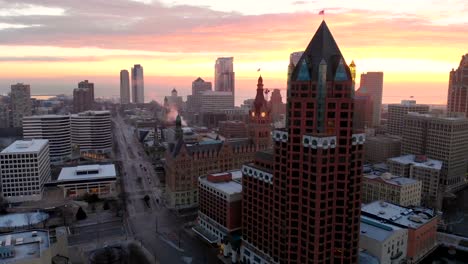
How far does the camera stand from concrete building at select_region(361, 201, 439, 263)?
105m

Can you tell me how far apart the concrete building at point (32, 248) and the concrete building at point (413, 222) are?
86116 millimetres

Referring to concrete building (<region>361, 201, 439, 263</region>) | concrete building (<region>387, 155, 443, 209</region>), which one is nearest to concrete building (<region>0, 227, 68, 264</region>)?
concrete building (<region>361, 201, 439, 263</region>)

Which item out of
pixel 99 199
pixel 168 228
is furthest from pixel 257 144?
pixel 99 199

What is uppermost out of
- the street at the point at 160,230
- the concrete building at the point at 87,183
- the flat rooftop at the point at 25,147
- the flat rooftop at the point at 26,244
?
the flat rooftop at the point at 25,147

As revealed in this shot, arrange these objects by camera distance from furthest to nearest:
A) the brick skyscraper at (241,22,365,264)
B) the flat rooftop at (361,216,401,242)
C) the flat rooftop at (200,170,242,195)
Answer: the flat rooftop at (200,170,242,195) < the flat rooftop at (361,216,401,242) < the brick skyscraper at (241,22,365,264)

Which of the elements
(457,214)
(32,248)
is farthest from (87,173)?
(457,214)

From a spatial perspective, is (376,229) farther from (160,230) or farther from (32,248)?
(32,248)

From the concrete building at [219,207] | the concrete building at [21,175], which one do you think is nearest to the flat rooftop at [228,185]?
the concrete building at [219,207]

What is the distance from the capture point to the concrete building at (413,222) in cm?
10519

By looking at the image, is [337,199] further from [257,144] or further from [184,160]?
[257,144]

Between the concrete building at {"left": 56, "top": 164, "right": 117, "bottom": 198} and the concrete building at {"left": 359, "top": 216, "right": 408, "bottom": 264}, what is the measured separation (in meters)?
106

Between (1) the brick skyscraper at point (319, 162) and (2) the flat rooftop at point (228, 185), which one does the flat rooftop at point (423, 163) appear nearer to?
(2) the flat rooftop at point (228, 185)

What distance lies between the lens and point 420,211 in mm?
117438

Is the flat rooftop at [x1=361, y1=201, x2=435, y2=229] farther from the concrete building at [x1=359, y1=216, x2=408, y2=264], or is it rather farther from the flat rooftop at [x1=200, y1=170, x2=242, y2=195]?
the flat rooftop at [x1=200, y1=170, x2=242, y2=195]
